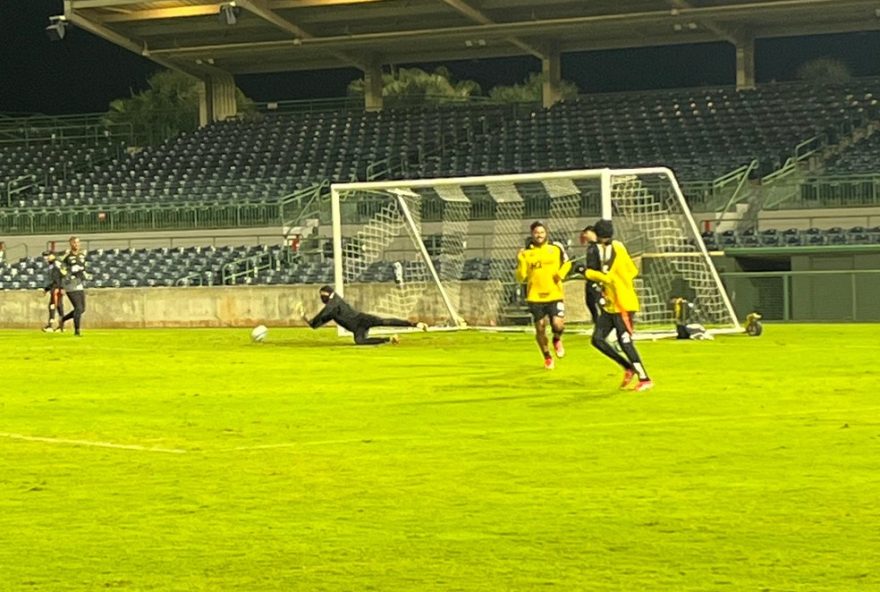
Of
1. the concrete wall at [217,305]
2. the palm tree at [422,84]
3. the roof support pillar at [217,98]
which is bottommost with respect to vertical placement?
the concrete wall at [217,305]

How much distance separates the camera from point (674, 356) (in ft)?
75.8

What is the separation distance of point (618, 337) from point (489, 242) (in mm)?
21934

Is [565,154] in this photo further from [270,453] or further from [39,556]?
[39,556]

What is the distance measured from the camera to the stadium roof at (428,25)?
46406 mm

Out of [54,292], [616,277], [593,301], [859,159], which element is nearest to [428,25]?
[859,159]

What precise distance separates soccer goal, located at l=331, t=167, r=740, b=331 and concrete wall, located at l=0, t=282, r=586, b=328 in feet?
0.16

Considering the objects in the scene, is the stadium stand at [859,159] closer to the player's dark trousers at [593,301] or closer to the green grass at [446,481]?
the player's dark trousers at [593,301]

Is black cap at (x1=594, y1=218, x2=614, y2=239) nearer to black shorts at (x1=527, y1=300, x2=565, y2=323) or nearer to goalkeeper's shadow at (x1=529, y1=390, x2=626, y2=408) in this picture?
goalkeeper's shadow at (x1=529, y1=390, x2=626, y2=408)

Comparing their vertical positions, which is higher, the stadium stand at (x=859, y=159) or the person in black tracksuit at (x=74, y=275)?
the stadium stand at (x=859, y=159)

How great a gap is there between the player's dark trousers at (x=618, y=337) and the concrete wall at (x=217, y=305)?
1754 cm

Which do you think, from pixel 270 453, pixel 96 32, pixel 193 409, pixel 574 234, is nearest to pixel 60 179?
pixel 96 32

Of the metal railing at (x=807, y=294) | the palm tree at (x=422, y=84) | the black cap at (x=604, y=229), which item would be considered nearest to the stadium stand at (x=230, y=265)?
the metal railing at (x=807, y=294)

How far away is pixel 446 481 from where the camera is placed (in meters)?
10.2

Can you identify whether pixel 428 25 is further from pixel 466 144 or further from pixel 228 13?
pixel 228 13
